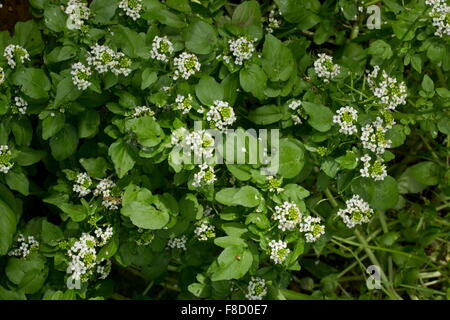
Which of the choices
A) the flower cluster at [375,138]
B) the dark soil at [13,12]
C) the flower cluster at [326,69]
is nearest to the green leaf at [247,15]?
the flower cluster at [326,69]

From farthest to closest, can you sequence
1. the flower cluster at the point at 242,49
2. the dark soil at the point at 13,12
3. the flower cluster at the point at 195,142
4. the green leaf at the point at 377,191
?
1. the dark soil at the point at 13,12
2. the green leaf at the point at 377,191
3. the flower cluster at the point at 242,49
4. the flower cluster at the point at 195,142

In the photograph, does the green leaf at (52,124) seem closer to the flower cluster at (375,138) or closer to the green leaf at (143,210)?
the green leaf at (143,210)

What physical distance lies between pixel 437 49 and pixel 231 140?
3.16 feet

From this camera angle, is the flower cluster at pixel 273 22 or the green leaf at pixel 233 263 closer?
the green leaf at pixel 233 263

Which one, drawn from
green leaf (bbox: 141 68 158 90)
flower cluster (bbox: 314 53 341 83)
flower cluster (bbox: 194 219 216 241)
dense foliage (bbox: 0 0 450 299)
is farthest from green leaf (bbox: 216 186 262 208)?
flower cluster (bbox: 314 53 341 83)

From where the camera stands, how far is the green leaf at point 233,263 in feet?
6.07

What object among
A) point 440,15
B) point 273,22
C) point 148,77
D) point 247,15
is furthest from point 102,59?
point 440,15

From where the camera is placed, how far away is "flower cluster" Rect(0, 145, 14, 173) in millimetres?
2098

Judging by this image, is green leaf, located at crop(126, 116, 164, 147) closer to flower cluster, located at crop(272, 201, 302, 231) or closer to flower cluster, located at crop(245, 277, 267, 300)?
flower cluster, located at crop(272, 201, 302, 231)

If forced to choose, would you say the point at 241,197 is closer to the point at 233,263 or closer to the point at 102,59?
the point at 233,263

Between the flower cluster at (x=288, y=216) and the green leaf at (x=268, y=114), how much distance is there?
43 cm

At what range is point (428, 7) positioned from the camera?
7.05ft

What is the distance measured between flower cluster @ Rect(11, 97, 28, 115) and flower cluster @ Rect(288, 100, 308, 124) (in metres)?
1.07
